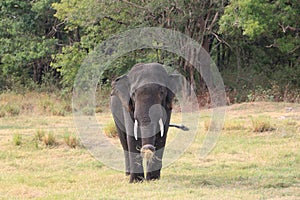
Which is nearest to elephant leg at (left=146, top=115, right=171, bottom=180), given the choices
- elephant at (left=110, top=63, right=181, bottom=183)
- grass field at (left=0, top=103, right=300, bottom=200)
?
elephant at (left=110, top=63, right=181, bottom=183)

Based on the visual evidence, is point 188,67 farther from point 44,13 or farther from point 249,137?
point 249,137

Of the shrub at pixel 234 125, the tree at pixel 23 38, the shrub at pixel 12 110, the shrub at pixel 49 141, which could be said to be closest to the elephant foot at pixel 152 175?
the shrub at pixel 49 141

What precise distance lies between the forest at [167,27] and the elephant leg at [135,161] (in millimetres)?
11032

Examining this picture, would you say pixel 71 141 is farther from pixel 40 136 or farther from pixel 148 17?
pixel 148 17

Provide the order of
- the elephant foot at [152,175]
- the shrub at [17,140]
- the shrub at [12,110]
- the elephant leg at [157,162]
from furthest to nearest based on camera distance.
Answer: the shrub at [12,110] → the shrub at [17,140] → the elephant foot at [152,175] → the elephant leg at [157,162]

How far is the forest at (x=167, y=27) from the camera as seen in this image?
21.3m

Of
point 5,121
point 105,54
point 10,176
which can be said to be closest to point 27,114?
point 5,121

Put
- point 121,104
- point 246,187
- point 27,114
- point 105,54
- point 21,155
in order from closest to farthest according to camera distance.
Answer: point 246,187 < point 121,104 < point 21,155 < point 27,114 < point 105,54

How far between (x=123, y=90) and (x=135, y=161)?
1022mm

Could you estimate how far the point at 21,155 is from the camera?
1283 centimetres

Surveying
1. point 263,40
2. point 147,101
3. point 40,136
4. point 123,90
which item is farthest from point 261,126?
point 263,40

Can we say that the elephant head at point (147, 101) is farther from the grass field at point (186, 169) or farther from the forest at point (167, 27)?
the forest at point (167, 27)

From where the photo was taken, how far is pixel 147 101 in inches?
354

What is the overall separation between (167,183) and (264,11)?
1223 centimetres
